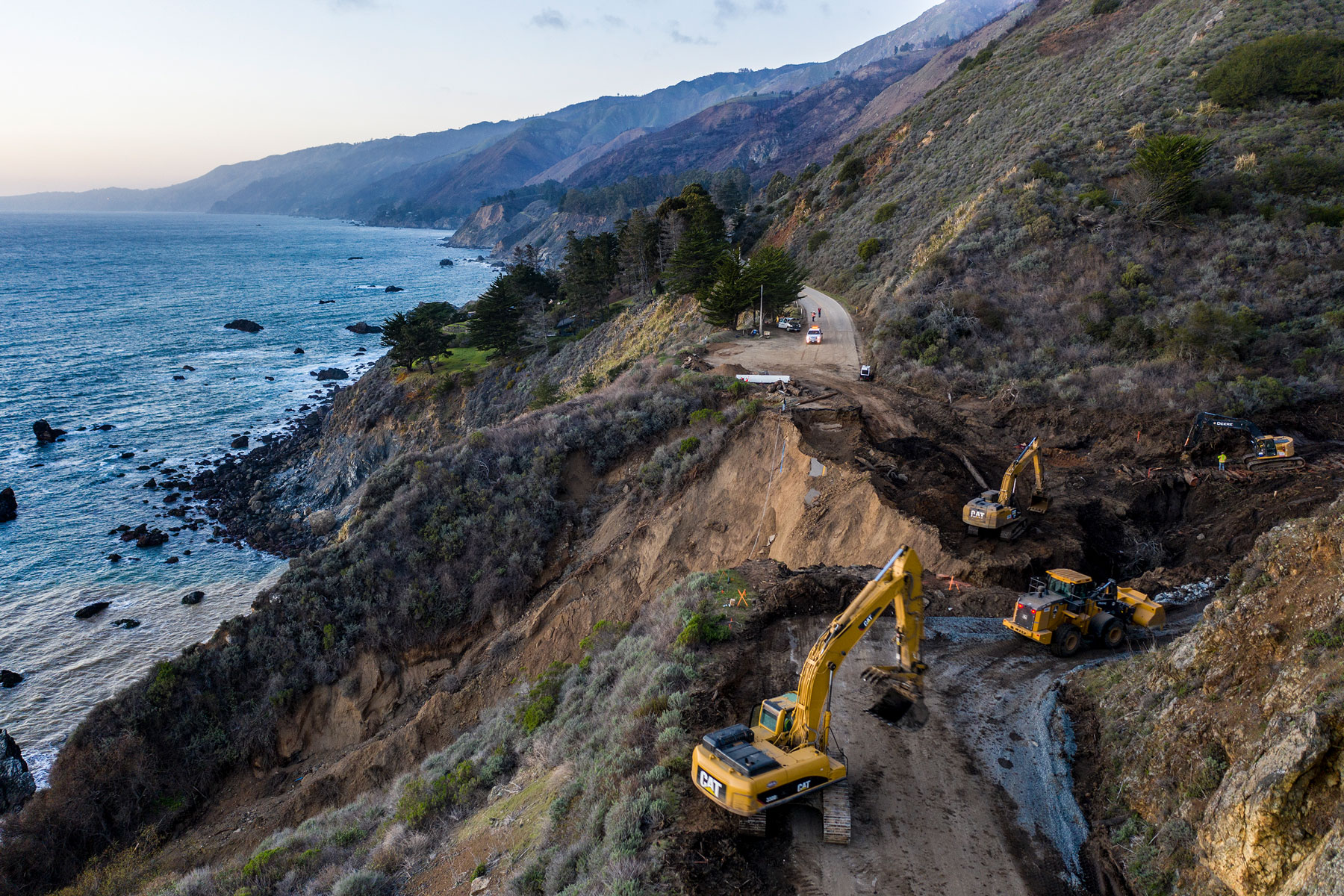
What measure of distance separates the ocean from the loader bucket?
1127 inches

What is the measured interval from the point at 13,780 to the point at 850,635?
2887 centimetres

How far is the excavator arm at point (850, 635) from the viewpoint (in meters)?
9.41

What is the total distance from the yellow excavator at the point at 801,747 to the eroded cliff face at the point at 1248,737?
154 inches

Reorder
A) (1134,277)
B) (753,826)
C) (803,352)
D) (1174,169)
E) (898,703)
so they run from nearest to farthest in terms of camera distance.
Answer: (753,826) → (898,703) → (1134,277) → (1174,169) → (803,352)

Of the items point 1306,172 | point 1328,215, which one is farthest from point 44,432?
point 1306,172

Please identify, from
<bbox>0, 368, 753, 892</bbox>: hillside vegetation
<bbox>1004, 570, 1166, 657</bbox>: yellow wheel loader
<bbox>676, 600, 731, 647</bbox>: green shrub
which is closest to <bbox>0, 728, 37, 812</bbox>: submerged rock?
<bbox>0, 368, 753, 892</bbox>: hillside vegetation

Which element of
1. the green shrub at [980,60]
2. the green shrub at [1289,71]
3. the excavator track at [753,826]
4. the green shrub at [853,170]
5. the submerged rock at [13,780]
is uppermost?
the green shrub at [980,60]

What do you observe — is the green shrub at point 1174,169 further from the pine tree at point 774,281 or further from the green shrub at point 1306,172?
the pine tree at point 774,281

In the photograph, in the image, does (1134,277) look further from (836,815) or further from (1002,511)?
(836,815)

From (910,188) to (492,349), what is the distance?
3779 centimetres

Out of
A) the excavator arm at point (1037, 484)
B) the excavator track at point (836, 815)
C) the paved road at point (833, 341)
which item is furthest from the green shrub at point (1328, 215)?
the excavator track at point (836, 815)

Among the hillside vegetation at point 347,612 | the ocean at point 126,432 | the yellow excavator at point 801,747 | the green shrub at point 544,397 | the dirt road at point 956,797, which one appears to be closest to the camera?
the yellow excavator at point 801,747

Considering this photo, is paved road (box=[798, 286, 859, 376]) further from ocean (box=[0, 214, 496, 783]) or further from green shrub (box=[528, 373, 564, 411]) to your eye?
ocean (box=[0, 214, 496, 783])

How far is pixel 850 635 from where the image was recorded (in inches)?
383
